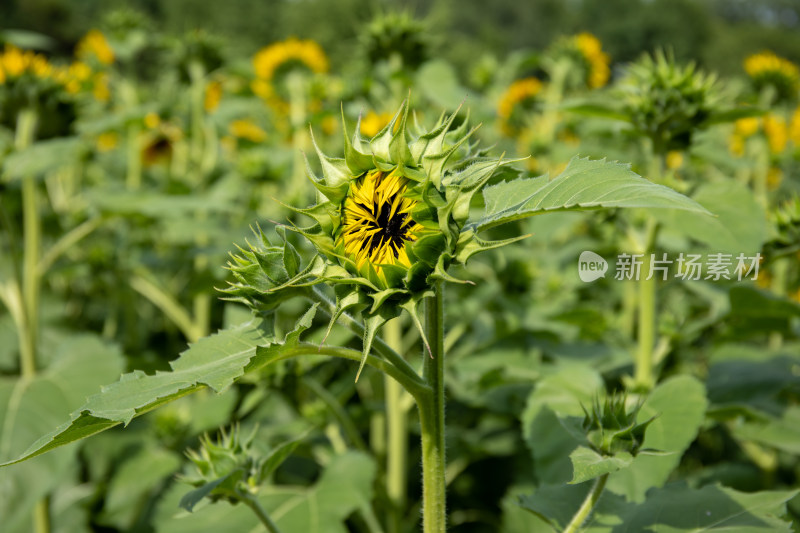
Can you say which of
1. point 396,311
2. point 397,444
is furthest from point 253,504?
point 397,444

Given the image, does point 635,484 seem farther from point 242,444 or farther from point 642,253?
point 242,444

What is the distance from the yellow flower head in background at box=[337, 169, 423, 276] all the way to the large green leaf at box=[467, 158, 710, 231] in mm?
83

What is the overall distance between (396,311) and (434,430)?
0.22 meters

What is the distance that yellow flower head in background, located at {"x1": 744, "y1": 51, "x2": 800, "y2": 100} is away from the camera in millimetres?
3961

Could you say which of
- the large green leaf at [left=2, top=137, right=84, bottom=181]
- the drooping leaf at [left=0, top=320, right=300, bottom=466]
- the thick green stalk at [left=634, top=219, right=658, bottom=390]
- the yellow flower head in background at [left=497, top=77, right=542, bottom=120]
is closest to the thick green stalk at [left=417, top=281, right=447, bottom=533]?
the drooping leaf at [left=0, top=320, right=300, bottom=466]

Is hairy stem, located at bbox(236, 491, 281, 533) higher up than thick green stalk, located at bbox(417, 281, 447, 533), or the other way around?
thick green stalk, located at bbox(417, 281, 447, 533)

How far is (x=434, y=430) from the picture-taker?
0.97 m

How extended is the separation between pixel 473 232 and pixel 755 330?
54.8 inches

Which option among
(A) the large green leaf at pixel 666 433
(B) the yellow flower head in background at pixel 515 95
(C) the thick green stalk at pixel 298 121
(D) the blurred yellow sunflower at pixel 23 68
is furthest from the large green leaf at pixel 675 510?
(B) the yellow flower head in background at pixel 515 95

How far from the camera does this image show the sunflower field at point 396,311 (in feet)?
2.83

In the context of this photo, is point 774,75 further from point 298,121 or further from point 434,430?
point 434,430

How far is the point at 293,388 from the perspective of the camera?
1.83 metres

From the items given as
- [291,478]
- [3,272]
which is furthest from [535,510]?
[3,272]

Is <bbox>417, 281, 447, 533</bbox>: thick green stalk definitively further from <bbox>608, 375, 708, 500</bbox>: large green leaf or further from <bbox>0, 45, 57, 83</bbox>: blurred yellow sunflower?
<bbox>0, 45, 57, 83</bbox>: blurred yellow sunflower
